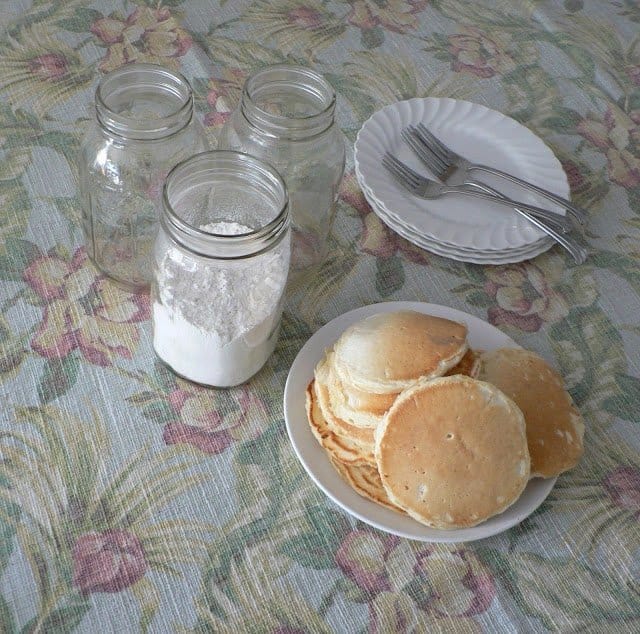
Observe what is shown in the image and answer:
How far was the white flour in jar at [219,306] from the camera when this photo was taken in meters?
0.68

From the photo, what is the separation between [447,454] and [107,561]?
280 millimetres

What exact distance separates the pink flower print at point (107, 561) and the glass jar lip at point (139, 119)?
0.34 meters

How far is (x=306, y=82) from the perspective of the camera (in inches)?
30.9

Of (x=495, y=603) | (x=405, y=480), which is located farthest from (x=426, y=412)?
(x=495, y=603)

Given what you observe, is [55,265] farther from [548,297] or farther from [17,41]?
[548,297]

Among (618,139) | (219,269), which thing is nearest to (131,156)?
(219,269)

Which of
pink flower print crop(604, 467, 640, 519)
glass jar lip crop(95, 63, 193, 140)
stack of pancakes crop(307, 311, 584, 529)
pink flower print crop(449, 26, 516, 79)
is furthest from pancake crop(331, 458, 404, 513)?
pink flower print crop(449, 26, 516, 79)

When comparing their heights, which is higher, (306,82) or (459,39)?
(306,82)

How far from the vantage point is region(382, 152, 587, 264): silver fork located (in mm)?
895

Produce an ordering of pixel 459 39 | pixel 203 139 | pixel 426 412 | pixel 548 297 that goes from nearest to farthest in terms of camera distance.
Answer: pixel 426 412
pixel 203 139
pixel 548 297
pixel 459 39

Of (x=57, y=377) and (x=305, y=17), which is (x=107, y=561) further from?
(x=305, y=17)

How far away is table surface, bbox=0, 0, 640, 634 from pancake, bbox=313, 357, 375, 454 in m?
0.06

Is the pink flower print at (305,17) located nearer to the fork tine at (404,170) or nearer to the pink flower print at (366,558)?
the fork tine at (404,170)

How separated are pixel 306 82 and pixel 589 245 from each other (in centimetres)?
39
